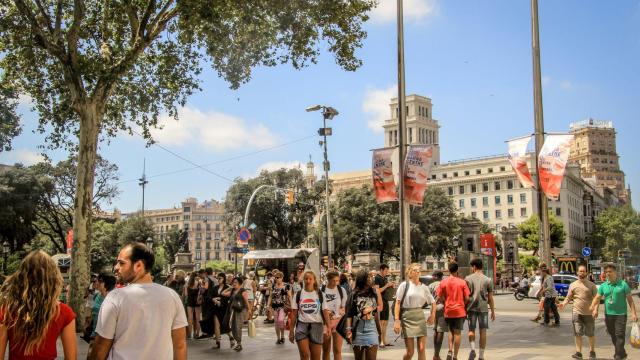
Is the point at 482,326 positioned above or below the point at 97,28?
Result: below

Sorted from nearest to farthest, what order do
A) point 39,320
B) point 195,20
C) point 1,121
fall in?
1. point 39,320
2. point 195,20
3. point 1,121

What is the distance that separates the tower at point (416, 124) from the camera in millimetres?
147375

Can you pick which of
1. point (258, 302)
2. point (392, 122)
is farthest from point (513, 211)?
point (258, 302)

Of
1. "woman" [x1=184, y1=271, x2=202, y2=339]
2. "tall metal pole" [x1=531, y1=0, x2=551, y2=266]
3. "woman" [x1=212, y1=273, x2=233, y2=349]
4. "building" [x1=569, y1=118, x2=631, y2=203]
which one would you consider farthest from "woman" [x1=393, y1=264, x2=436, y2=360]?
"building" [x1=569, y1=118, x2=631, y2=203]

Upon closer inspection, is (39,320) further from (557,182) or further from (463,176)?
(463,176)

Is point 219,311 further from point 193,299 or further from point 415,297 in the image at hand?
point 415,297

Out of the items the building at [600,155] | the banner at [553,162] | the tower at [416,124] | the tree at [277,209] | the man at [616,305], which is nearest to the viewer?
the man at [616,305]

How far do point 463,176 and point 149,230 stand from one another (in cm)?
5804

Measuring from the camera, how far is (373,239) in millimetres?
65438

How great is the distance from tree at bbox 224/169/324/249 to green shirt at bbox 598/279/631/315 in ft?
184

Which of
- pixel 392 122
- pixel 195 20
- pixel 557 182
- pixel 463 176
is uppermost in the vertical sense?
pixel 392 122

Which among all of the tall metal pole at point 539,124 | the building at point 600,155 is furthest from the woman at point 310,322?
the building at point 600,155

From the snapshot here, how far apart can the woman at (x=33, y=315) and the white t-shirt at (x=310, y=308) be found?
4903 mm

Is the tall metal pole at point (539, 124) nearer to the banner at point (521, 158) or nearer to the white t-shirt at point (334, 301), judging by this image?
the banner at point (521, 158)
